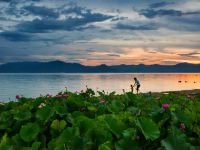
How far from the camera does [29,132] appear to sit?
13.9 ft

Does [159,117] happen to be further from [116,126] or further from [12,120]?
[12,120]

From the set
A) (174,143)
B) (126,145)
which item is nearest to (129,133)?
(126,145)

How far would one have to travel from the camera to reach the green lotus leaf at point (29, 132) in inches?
165

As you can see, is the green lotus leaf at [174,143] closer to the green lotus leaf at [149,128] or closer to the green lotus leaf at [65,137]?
the green lotus leaf at [149,128]

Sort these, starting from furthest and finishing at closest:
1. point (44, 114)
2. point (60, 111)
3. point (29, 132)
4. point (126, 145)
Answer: point (60, 111), point (44, 114), point (29, 132), point (126, 145)

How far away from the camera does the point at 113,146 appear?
3.71m

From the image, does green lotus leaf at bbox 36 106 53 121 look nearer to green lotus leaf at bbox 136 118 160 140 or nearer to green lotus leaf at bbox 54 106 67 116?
green lotus leaf at bbox 54 106 67 116

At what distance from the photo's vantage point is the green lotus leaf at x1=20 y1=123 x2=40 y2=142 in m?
4.19

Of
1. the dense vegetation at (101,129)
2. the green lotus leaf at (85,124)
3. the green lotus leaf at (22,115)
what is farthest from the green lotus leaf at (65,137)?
the green lotus leaf at (22,115)

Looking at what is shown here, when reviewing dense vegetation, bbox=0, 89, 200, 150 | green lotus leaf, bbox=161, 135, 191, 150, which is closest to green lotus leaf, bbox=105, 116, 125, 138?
dense vegetation, bbox=0, 89, 200, 150

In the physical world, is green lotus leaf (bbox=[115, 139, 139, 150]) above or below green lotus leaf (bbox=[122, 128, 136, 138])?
below

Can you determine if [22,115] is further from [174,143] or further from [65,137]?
Answer: [174,143]

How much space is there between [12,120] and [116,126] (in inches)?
73.6

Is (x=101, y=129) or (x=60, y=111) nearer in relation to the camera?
(x=101, y=129)
